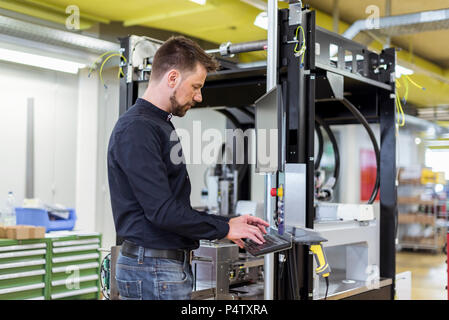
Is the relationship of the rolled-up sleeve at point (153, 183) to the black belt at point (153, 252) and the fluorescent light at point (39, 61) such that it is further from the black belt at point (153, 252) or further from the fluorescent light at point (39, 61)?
the fluorescent light at point (39, 61)

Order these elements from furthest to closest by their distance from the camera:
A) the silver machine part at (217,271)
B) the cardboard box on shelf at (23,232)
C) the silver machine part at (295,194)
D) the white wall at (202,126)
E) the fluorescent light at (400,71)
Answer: the white wall at (202,126), the cardboard box on shelf at (23,232), the fluorescent light at (400,71), the silver machine part at (217,271), the silver machine part at (295,194)

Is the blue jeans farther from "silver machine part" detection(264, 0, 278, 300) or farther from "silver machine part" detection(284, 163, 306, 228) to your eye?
"silver machine part" detection(284, 163, 306, 228)

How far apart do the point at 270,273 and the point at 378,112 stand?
169 cm

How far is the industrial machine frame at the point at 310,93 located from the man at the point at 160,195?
0.72m

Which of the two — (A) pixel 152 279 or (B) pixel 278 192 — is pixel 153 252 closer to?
(A) pixel 152 279

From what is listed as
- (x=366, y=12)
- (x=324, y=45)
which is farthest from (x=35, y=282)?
(x=366, y=12)

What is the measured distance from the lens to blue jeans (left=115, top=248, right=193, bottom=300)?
1650mm

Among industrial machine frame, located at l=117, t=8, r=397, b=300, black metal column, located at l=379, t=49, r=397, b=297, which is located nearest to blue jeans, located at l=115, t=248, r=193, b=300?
industrial machine frame, located at l=117, t=8, r=397, b=300

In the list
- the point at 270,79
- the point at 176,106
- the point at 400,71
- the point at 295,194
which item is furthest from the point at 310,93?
the point at 400,71

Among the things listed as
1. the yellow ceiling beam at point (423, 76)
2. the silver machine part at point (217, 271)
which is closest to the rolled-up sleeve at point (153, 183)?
Answer: the silver machine part at point (217, 271)

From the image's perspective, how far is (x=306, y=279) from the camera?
2523mm

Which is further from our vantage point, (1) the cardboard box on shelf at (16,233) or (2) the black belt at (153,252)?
(1) the cardboard box on shelf at (16,233)

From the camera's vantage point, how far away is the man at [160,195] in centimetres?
159

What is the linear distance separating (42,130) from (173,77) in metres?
4.68
